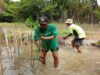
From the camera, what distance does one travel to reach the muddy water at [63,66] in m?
8.28

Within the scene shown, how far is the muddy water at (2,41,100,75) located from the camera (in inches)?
326

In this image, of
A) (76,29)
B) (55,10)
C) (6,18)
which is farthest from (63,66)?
(6,18)

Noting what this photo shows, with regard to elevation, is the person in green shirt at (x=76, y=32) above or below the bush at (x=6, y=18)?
above

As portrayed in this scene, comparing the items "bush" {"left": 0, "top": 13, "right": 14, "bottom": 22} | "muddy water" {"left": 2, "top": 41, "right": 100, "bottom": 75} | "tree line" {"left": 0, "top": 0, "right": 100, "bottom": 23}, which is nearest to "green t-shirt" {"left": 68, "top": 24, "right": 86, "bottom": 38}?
"muddy water" {"left": 2, "top": 41, "right": 100, "bottom": 75}

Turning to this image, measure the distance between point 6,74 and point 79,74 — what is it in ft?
6.15

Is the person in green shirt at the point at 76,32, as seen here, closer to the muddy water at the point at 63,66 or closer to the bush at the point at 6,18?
the muddy water at the point at 63,66

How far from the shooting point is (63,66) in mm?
9484

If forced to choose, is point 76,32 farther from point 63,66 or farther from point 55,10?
point 55,10

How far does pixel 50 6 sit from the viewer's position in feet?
83.9

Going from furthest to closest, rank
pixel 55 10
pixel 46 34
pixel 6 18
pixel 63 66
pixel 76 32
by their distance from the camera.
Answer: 1. pixel 6 18
2. pixel 55 10
3. pixel 76 32
4. pixel 63 66
5. pixel 46 34

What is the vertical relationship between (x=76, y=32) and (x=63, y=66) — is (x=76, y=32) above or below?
above

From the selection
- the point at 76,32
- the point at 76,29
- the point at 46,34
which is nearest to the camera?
the point at 46,34

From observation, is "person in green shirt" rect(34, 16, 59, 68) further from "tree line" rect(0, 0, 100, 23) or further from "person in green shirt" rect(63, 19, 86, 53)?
"tree line" rect(0, 0, 100, 23)

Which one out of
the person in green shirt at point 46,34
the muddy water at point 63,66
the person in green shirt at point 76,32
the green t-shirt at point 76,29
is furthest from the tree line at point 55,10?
the person in green shirt at point 46,34
